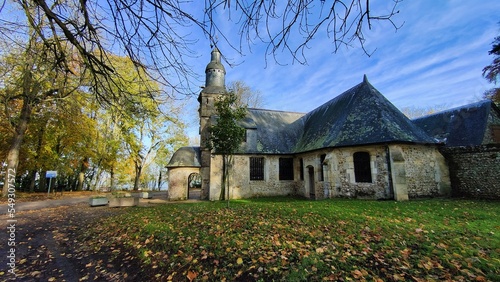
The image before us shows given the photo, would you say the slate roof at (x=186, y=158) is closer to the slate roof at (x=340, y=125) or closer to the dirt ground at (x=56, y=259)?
the slate roof at (x=340, y=125)

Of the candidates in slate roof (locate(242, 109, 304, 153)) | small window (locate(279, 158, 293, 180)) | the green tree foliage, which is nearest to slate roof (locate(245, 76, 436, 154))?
slate roof (locate(242, 109, 304, 153))

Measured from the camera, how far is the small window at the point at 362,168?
511 inches

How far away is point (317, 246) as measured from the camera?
5.15 metres

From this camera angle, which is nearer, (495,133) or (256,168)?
(495,133)

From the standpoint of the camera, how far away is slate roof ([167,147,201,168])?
1827 cm

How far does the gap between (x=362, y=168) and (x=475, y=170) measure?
5.94 metres

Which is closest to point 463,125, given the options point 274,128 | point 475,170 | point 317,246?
point 475,170

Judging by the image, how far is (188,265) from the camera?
4.68 m

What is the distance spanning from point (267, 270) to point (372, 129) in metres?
11.7

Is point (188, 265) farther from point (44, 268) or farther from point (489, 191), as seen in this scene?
point (489, 191)

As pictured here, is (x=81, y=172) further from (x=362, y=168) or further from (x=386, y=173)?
(x=386, y=173)

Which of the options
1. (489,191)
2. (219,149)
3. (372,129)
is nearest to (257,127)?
(219,149)

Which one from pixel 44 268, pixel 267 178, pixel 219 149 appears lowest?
pixel 44 268

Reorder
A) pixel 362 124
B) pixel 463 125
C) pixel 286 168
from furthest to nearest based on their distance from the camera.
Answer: pixel 286 168, pixel 463 125, pixel 362 124
